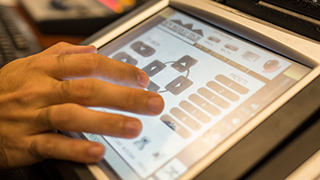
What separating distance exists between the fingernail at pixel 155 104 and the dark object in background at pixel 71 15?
2.13 ft

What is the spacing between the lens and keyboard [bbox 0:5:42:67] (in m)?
0.77

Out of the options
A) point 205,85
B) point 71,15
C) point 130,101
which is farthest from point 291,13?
point 71,15

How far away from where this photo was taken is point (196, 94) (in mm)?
464

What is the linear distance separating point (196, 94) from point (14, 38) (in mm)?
684

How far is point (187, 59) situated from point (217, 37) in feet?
0.26

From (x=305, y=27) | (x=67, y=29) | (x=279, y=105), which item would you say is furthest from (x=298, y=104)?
(x=67, y=29)

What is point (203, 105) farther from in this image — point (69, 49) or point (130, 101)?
point (69, 49)

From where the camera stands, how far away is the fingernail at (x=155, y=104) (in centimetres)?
41

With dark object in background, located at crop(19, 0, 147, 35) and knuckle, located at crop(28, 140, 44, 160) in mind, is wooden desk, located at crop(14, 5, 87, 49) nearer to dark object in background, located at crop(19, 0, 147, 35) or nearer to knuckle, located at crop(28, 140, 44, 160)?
dark object in background, located at crop(19, 0, 147, 35)

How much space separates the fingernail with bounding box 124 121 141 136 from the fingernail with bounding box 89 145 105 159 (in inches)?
2.1

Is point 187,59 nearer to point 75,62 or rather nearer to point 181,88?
point 181,88

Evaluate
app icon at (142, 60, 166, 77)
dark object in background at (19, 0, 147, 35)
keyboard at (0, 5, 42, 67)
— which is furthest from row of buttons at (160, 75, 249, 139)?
dark object in background at (19, 0, 147, 35)

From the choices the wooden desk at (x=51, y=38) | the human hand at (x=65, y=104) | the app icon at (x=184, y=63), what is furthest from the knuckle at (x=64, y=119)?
the wooden desk at (x=51, y=38)

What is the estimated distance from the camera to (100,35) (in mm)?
635
